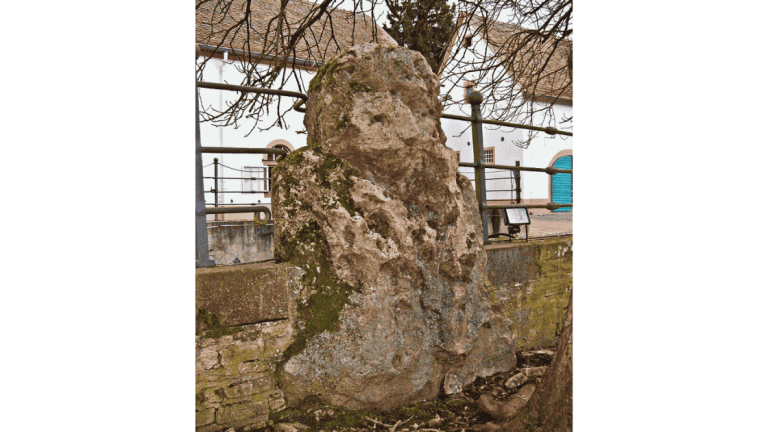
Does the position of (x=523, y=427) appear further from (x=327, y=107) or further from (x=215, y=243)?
(x=215, y=243)

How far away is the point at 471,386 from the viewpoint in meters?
3.08

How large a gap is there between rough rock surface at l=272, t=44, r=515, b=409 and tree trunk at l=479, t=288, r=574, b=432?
731mm

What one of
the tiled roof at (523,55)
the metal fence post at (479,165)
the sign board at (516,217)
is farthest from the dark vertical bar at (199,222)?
the tiled roof at (523,55)

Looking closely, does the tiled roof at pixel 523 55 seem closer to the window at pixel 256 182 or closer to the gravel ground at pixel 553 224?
the gravel ground at pixel 553 224

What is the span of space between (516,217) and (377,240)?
1902 millimetres

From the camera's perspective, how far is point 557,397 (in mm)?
2164

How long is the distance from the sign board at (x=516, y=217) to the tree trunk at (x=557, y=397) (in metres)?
1.90

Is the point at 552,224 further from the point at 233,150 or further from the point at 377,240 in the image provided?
the point at 233,150

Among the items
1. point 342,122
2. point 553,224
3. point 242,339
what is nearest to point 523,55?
point 553,224

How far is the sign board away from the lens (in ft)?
13.3

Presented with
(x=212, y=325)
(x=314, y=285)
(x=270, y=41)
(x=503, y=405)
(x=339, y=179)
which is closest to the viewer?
(x=212, y=325)

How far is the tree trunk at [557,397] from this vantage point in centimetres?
212

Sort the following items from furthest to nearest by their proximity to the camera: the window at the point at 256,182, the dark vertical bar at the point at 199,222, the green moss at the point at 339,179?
the window at the point at 256,182 < the green moss at the point at 339,179 < the dark vertical bar at the point at 199,222
